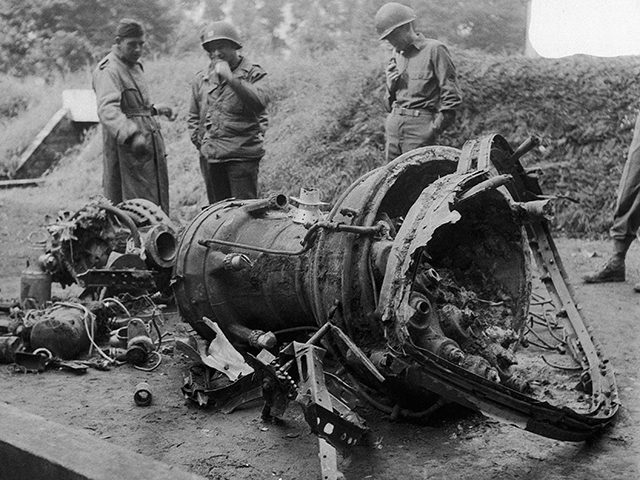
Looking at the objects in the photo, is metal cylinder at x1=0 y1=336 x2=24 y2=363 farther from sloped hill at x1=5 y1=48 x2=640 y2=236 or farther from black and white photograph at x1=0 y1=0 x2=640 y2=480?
sloped hill at x1=5 y1=48 x2=640 y2=236

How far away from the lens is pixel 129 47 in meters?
6.75

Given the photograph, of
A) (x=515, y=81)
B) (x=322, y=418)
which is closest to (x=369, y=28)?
(x=515, y=81)

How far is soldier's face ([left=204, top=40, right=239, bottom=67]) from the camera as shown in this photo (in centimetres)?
665

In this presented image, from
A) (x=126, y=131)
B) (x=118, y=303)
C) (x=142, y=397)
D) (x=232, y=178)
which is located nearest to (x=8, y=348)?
(x=118, y=303)

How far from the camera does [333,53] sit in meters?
10.4

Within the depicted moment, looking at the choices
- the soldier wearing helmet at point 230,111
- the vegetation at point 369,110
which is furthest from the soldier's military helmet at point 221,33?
the vegetation at point 369,110

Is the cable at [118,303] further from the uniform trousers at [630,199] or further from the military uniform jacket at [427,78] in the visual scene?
the uniform trousers at [630,199]

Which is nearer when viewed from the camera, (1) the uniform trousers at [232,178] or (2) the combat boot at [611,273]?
(2) the combat boot at [611,273]

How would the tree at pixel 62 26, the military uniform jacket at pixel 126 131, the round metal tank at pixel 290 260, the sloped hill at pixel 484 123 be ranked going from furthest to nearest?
the sloped hill at pixel 484 123
the tree at pixel 62 26
the military uniform jacket at pixel 126 131
the round metal tank at pixel 290 260

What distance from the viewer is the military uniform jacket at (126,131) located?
6.62 meters

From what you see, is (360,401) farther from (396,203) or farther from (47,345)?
(47,345)

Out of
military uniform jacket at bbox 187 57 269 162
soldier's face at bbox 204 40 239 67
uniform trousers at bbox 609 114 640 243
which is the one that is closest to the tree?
soldier's face at bbox 204 40 239 67

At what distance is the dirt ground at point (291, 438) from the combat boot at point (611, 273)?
5.47 ft

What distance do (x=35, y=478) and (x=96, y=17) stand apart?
6.34 meters
